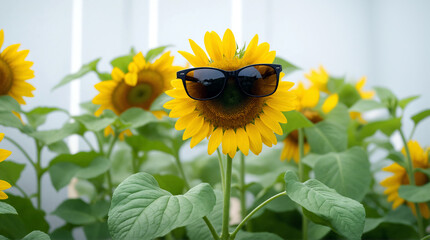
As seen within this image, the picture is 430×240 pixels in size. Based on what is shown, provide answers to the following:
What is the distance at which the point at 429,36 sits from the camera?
1.41m

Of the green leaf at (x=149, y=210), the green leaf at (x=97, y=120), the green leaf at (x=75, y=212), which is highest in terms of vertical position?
the green leaf at (x=97, y=120)

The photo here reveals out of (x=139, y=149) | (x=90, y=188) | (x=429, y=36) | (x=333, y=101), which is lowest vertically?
(x=90, y=188)

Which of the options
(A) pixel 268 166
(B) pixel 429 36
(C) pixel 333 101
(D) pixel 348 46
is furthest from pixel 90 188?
(D) pixel 348 46

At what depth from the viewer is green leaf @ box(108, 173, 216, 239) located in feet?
1.20

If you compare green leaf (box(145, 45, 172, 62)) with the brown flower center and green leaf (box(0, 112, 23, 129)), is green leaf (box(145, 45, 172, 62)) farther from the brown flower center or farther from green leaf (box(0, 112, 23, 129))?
green leaf (box(0, 112, 23, 129))

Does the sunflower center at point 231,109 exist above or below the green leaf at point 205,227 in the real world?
above

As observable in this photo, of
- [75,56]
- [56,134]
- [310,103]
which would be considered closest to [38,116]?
[56,134]

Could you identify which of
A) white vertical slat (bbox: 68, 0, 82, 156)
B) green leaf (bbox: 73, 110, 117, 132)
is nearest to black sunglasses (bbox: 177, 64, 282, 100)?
green leaf (bbox: 73, 110, 117, 132)

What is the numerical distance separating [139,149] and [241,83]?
1.34 feet

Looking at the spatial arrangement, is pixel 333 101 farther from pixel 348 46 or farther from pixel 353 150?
pixel 348 46

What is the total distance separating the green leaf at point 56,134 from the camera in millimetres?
673

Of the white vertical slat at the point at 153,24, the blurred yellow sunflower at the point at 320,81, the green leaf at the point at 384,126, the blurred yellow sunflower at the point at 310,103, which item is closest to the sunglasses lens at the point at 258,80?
the blurred yellow sunflower at the point at 310,103

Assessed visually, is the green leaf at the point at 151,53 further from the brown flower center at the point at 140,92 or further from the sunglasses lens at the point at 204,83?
the sunglasses lens at the point at 204,83

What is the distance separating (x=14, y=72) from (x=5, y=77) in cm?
2
